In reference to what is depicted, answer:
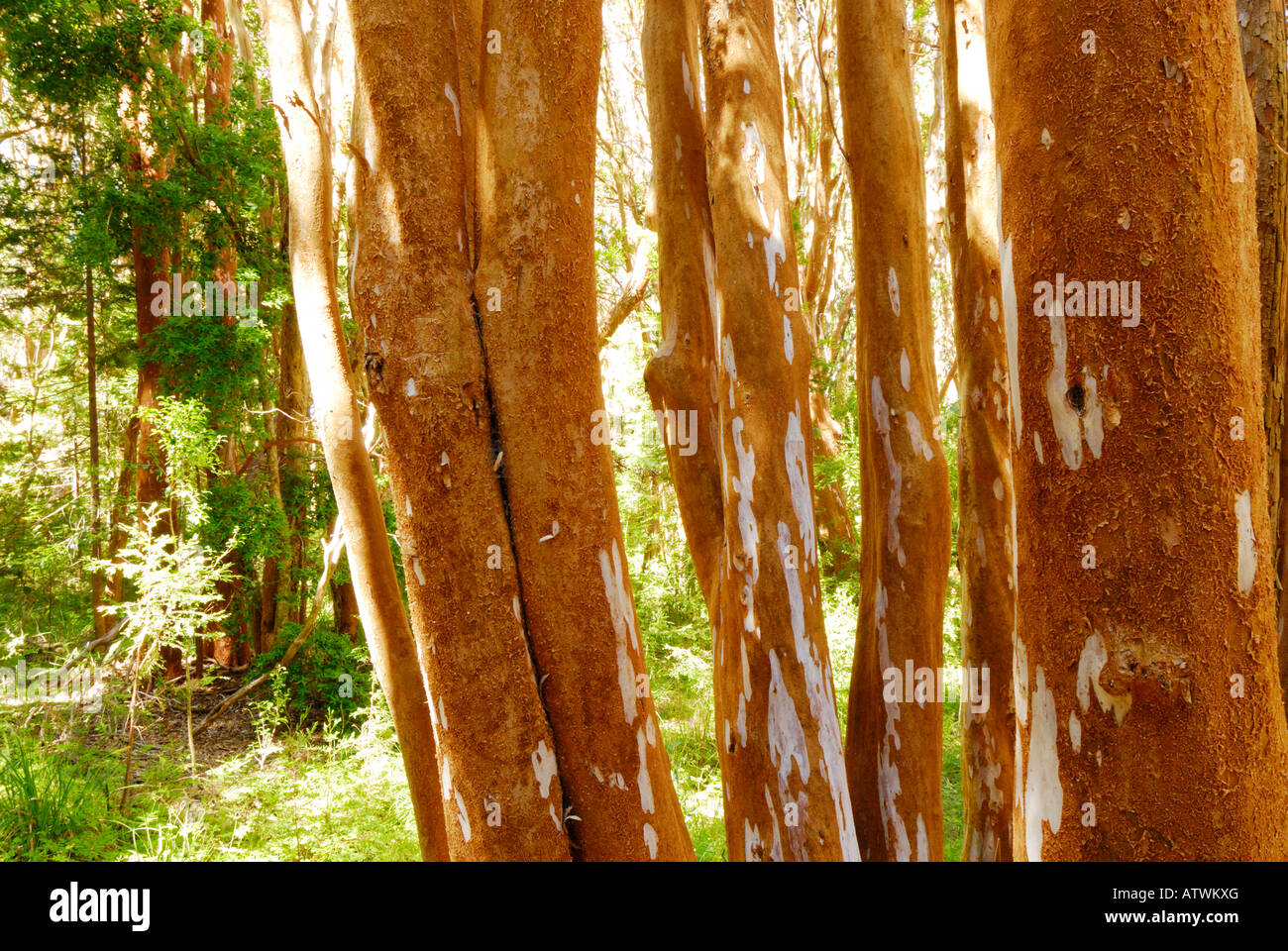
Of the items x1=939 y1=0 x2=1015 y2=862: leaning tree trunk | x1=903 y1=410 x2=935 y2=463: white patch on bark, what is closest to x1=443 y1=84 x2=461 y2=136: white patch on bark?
x1=903 y1=410 x2=935 y2=463: white patch on bark

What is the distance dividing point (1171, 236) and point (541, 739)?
1.65 meters

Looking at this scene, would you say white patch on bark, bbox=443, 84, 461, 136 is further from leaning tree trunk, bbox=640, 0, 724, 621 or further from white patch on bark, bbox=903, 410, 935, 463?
white patch on bark, bbox=903, 410, 935, 463

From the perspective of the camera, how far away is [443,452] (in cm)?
184

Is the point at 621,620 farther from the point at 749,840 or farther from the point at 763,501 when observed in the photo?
the point at 749,840

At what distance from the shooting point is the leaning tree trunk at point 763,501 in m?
2.85

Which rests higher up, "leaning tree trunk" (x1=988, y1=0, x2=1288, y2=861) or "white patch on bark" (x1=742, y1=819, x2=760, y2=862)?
"leaning tree trunk" (x1=988, y1=0, x2=1288, y2=861)

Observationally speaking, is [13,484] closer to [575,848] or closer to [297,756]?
[297,756]

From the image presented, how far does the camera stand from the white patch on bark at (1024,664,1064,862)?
1279mm

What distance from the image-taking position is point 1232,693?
3.88ft

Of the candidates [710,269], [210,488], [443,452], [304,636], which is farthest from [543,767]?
[304,636]

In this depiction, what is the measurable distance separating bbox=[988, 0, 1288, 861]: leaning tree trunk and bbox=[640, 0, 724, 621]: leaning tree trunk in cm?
213

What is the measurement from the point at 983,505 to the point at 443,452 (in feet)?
9.29

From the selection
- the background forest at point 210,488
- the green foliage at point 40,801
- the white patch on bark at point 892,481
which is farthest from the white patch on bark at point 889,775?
the green foliage at point 40,801

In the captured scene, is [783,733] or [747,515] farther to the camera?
[747,515]
